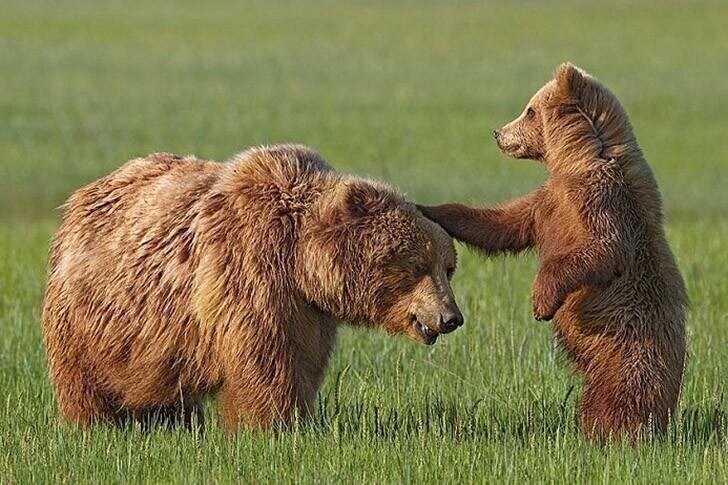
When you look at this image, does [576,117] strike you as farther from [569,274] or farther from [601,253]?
[569,274]

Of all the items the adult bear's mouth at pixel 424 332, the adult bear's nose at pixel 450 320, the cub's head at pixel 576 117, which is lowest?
the adult bear's mouth at pixel 424 332

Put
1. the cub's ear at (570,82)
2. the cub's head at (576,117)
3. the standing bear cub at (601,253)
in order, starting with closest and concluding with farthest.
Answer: the standing bear cub at (601,253) < the cub's head at (576,117) < the cub's ear at (570,82)

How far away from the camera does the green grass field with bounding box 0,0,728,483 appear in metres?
6.25

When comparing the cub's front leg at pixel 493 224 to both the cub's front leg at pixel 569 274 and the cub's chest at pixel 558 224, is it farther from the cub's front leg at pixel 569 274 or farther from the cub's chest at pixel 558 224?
the cub's front leg at pixel 569 274

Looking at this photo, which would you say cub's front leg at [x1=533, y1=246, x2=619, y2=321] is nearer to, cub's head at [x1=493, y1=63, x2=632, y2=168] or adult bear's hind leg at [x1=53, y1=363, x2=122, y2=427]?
cub's head at [x1=493, y1=63, x2=632, y2=168]

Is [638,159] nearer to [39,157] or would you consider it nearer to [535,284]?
[535,284]

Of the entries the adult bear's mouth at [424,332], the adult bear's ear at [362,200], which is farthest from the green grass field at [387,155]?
the adult bear's ear at [362,200]

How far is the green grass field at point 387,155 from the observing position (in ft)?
20.5

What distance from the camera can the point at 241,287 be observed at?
6.63 m

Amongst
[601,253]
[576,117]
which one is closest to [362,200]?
[601,253]

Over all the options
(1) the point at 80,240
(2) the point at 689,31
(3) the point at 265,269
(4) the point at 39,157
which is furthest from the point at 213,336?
(2) the point at 689,31

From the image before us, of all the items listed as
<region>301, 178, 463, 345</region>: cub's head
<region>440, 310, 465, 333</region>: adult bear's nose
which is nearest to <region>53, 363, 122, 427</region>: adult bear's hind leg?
<region>301, 178, 463, 345</region>: cub's head

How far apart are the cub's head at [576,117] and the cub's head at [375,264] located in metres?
0.91

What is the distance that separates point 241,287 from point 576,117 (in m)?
1.89
